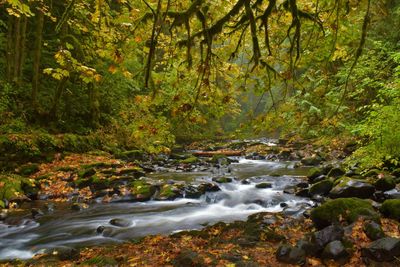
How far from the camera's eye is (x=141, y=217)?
8695mm

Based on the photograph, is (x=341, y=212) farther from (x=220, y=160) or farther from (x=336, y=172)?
(x=220, y=160)

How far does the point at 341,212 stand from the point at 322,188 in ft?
9.05

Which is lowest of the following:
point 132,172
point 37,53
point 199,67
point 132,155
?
point 132,172

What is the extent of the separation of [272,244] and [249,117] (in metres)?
3.12

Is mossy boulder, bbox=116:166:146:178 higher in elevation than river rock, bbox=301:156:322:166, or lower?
higher

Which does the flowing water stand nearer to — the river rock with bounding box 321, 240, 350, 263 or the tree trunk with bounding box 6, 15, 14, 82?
the river rock with bounding box 321, 240, 350, 263

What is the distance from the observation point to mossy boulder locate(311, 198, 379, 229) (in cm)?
654

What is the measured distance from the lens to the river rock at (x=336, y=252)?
18.0 ft

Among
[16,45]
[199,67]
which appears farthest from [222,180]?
[16,45]

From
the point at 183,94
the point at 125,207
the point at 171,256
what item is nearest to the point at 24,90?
the point at 125,207

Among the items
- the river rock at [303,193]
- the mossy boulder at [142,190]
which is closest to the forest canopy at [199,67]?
the river rock at [303,193]

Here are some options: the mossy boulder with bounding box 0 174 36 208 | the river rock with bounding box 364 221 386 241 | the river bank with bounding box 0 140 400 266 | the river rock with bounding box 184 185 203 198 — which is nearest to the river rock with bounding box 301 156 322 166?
the river bank with bounding box 0 140 400 266

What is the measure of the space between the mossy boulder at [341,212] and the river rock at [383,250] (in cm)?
101

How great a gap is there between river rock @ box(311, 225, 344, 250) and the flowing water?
6.57 feet
